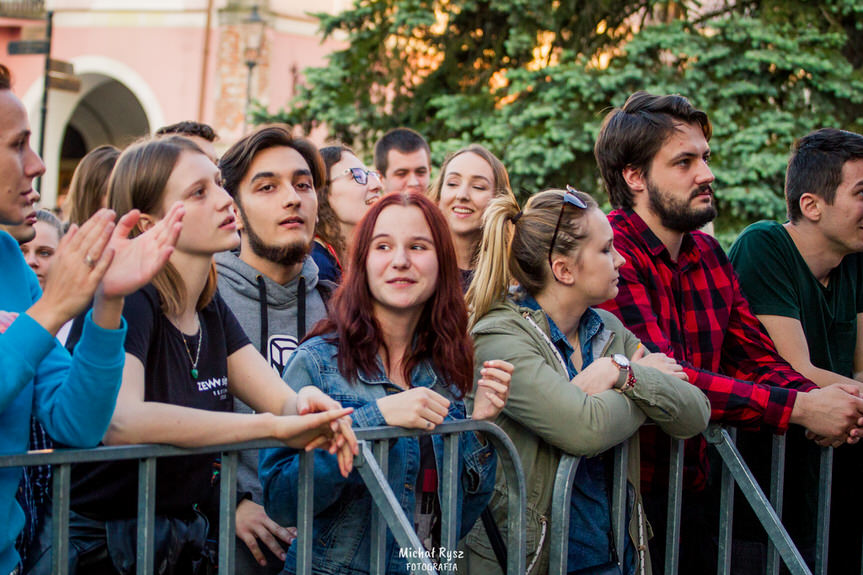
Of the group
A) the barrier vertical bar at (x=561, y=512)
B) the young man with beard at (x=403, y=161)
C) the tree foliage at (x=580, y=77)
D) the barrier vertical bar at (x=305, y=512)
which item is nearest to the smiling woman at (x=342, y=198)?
the young man with beard at (x=403, y=161)

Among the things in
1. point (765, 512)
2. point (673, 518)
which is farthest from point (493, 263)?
point (765, 512)

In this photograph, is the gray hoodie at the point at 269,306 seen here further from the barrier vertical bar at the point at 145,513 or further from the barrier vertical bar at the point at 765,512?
the barrier vertical bar at the point at 765,512

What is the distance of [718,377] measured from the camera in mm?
3564

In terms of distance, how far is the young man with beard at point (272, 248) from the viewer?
3.51 meters

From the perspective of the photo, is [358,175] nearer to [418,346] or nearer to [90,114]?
[418,346]

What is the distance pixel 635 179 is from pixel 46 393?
2615 mm

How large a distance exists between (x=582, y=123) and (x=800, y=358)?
6.73 meters

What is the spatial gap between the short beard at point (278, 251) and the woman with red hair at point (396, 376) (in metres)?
A: 0.55

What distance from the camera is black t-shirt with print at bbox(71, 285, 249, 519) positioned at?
2.49 m

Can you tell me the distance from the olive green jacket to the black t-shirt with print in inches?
34.4

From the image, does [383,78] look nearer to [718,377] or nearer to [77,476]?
[718,377]

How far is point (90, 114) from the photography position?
27375 millimetres

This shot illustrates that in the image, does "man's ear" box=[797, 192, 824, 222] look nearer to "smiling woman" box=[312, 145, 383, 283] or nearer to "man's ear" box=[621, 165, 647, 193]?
"man's ear" box=[621, 165, 647, 193]

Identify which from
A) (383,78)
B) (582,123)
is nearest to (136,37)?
(383,78)
